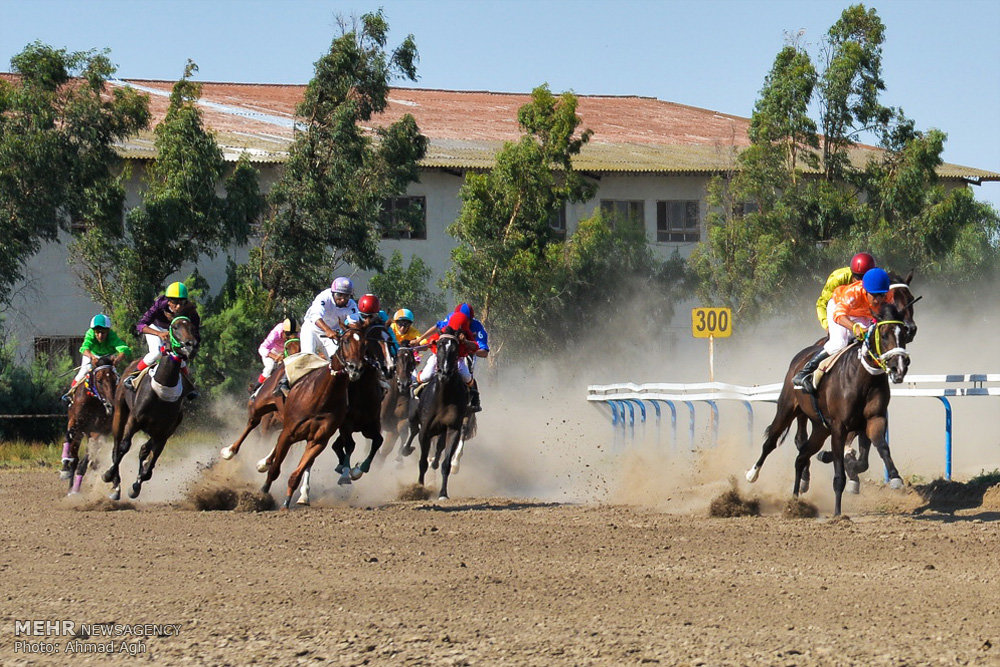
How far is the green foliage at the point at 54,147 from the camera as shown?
29078 mm

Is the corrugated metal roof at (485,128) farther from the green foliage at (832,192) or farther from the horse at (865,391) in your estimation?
the horse at (865,391)

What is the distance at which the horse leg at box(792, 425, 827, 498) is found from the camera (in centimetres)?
1483

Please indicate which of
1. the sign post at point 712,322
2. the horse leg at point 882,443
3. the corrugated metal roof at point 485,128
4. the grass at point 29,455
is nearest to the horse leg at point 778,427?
the horse leg at point 882,443

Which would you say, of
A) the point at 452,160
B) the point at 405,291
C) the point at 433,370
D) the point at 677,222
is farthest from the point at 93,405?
the point at 677,222

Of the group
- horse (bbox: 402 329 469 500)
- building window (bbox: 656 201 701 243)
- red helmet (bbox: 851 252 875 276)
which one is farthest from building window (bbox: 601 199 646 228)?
red helmet (bbox: 851 252 875 276)

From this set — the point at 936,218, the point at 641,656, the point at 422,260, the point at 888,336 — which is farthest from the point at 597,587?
the point at 422,260

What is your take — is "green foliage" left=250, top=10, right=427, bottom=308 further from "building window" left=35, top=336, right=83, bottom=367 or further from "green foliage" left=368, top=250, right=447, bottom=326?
"building window" left=35, top=336, right=83, bottom=367

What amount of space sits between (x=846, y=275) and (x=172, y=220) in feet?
66.0

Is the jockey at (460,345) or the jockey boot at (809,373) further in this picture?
the jockey at (460,345)

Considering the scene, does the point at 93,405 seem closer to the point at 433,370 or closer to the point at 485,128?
the point at 433,370

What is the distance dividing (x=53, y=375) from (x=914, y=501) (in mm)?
21892

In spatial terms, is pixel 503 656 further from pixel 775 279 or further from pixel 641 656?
pixel 775 279

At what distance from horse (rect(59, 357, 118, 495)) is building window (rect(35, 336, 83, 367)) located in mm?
18345

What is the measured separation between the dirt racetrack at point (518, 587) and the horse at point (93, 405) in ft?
10.6
